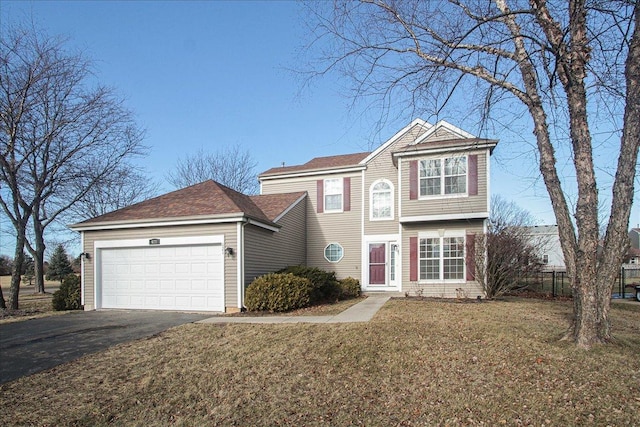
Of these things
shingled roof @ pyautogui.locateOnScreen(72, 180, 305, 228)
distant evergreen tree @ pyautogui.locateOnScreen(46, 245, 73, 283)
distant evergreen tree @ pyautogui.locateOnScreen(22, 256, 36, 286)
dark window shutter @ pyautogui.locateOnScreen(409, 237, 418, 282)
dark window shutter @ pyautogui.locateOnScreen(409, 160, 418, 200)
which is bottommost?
distant evergreen tree @ pyautogui.locateOnScreen(22, 256, 36, 286)

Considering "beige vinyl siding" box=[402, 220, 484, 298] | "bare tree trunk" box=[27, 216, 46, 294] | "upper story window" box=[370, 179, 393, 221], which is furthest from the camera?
"bare tree trunk" box=[27, 216, 46, 294]

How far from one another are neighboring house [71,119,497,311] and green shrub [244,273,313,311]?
476 millimetres

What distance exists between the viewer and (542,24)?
6086 mm

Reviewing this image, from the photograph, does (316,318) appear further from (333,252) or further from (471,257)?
(333,252)

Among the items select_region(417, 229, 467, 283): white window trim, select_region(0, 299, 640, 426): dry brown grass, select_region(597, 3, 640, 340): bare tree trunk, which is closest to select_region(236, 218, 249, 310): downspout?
select_region(0, 299, 640, 426): dry brown grass

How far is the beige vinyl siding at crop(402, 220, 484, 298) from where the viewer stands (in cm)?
1409

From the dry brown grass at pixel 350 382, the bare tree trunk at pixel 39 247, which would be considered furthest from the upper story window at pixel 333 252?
the bare tree trunk at pixel 39 247

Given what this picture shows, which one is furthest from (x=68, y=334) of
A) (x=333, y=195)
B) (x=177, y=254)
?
(x=333, y=195)

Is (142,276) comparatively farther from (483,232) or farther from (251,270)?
(483,232)

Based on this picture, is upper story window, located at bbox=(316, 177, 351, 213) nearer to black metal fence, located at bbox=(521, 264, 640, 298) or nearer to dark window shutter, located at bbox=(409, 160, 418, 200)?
dark window shutter, located at bbox=(409, 160, 418, 200)

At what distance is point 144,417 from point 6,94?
1362 cm

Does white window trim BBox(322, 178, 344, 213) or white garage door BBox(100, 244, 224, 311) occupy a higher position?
white window trim BBox(322, 178, 344, 213)

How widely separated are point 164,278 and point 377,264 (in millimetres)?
8078

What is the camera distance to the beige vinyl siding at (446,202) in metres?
13.9
